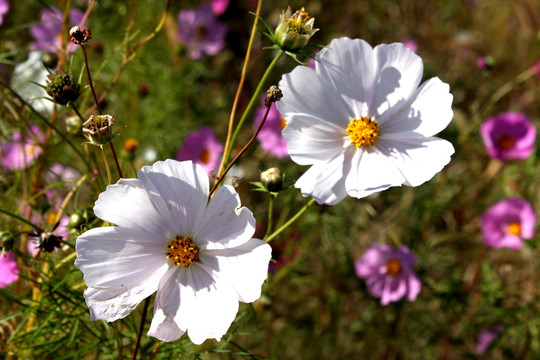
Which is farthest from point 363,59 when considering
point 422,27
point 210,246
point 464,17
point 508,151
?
point 464,17

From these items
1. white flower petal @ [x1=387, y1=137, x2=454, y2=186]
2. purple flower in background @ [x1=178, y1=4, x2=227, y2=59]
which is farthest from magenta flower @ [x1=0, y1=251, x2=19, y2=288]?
purple flower in background @ [x1=178, y1=4, x2=227, y2=59]

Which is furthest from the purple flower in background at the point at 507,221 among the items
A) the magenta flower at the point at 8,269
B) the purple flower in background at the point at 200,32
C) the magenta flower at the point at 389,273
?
the magenta flower at the point at 8,269

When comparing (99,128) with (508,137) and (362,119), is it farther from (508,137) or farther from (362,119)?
(508,137)

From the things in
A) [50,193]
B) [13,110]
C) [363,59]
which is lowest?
[363,59]

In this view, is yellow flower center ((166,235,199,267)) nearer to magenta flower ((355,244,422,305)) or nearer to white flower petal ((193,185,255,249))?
white flower petal ((193,185,255,249))

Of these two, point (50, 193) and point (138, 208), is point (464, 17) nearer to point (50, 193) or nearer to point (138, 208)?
point (50, 193)

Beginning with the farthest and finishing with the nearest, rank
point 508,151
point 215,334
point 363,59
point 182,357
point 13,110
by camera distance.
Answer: point 508,151 < point 13,110 < point 182,357 < point 363,59 < point 215,334
